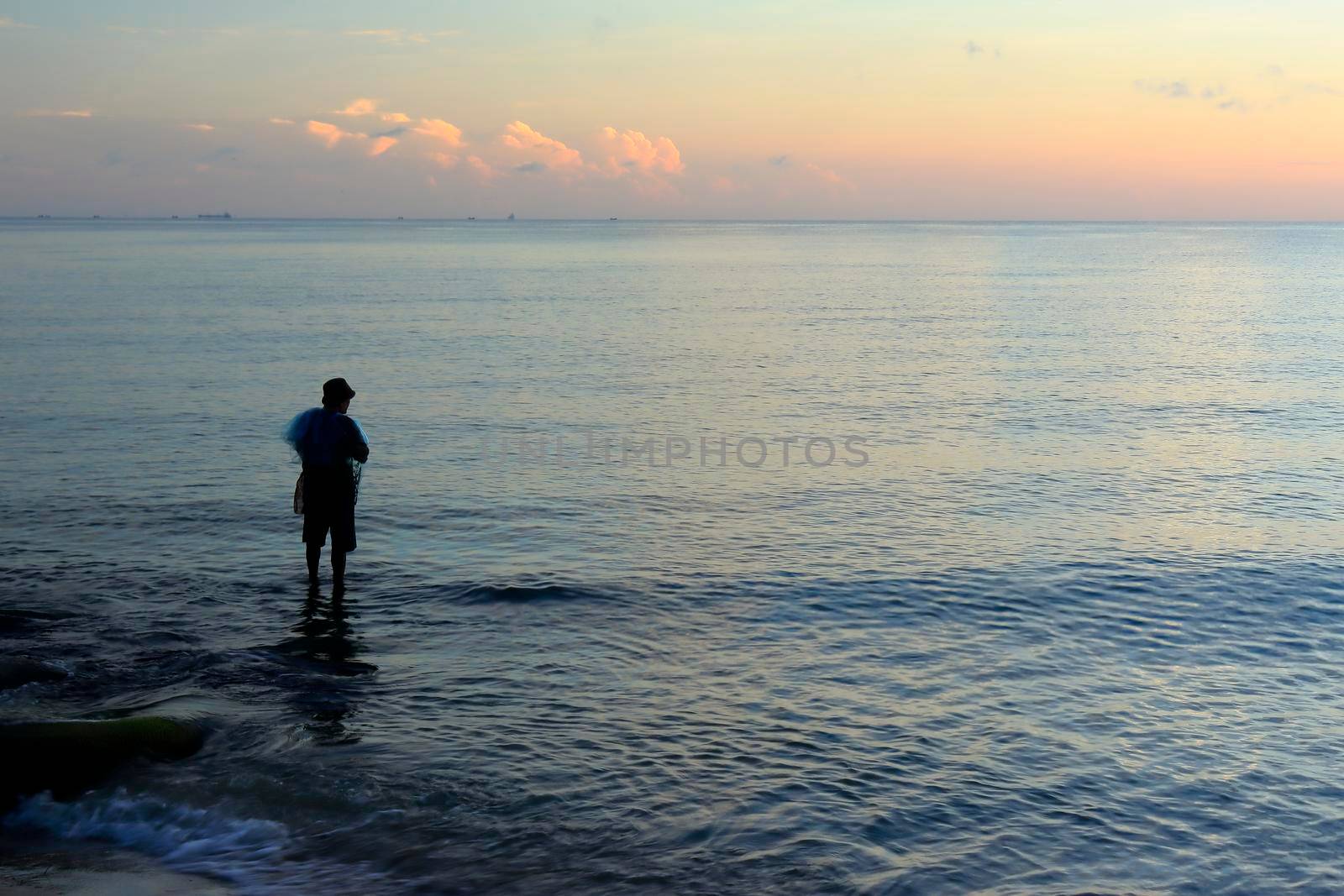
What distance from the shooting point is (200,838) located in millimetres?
8148

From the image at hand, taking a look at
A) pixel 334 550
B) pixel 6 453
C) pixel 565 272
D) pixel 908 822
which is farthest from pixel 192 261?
pixel 908 822

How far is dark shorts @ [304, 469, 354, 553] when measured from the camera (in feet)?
42.4

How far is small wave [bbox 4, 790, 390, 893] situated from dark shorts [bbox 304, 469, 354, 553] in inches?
186

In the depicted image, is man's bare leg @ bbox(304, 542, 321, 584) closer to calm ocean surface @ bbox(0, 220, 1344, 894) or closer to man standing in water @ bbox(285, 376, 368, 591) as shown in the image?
man standing in water @ bbox(285, 376, 368, 591)

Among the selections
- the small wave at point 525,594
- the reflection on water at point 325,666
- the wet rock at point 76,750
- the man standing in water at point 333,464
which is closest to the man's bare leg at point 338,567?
the man standing in water at point 333,464

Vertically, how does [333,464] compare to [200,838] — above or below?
above

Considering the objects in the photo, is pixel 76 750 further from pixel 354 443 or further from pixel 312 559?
pixel 312 559

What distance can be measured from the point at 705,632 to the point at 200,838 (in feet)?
18.7

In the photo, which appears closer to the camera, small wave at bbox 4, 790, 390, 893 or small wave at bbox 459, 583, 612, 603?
small wave at bbox 4, 790, 390, 893

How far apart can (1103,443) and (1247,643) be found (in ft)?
40.8

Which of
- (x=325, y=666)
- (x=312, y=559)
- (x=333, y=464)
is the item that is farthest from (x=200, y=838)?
(x=312, y=559)

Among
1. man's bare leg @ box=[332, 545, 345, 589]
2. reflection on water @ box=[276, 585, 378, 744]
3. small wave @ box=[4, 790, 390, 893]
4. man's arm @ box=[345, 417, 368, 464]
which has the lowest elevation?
small wave @ box=[4, 790, 390, 893]

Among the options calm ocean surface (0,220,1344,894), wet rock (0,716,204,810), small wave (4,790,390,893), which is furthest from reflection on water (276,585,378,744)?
small wave (4,790,390,893)

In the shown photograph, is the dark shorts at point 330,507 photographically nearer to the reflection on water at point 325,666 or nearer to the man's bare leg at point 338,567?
the man's bare leg at point 338,567
